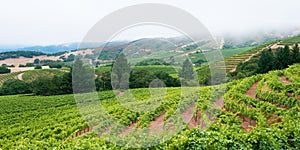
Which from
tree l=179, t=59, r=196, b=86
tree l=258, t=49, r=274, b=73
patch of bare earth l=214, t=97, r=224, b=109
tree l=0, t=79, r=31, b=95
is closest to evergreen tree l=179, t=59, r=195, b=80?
tree l=179, t=59, r=196, b=86

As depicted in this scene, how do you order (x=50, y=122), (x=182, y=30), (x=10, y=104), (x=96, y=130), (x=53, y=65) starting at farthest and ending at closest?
(x=53, y=65) < (x=10, y=104) < (x=50, y=122) < (x=96, y=130) < (x=182, y=30)

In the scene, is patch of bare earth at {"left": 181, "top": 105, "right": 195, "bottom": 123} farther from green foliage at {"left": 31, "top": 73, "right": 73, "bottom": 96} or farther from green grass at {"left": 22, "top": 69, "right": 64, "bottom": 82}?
green grass at {"left": 22, "top": 69, "right": 64, "bottom": 82}

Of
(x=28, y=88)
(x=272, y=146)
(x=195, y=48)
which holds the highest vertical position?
(x=195, y=48)

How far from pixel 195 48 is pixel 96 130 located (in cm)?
856

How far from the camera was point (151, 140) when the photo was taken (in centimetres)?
873

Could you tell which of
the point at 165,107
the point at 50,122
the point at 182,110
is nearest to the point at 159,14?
the point at 182,110

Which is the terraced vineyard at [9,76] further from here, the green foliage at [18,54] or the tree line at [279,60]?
the tree line at [279,60]

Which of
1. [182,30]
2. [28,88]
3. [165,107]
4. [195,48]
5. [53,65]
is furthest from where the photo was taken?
[53,65]

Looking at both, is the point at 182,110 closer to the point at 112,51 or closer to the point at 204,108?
the point at 204,108

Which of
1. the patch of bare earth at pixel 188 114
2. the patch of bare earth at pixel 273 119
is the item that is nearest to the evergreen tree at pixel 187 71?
the patch of bare earth at pixel 188 114

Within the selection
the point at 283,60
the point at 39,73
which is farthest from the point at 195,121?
the point at 39,73

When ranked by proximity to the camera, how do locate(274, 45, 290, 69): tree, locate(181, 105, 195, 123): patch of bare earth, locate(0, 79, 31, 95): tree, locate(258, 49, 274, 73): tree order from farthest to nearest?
locate(0, 79, 31, 95): tree < locate(258, 49, 274, 73): tree < locate(274, 45, 290, 69): tree < locate(181, 105, 195, 123): patch of bare earth

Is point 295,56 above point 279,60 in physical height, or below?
above

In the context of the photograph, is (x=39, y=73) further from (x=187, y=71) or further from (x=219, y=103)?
(x=187, y=71)
